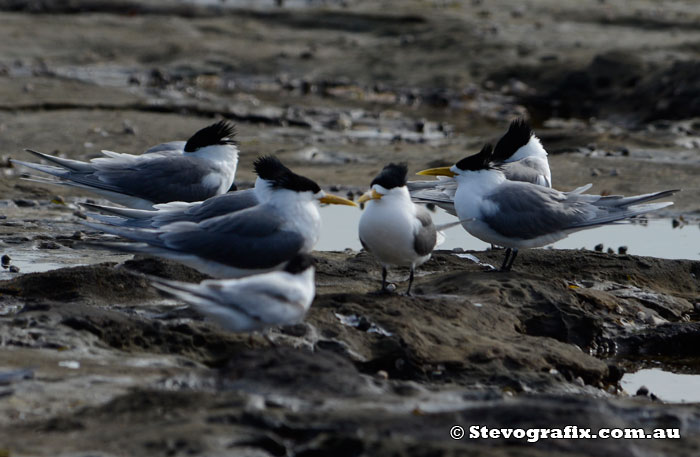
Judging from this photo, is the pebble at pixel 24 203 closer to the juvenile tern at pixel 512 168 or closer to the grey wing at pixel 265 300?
the juvenile tern at pixel 512 168

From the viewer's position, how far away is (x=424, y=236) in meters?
6.01

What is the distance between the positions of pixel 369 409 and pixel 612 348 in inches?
105

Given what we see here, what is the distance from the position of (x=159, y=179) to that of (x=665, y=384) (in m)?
4.05

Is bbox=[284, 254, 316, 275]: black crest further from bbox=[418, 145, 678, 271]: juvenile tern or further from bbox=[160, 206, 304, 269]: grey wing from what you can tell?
bbox=[418, 145, 678, 271]: juvenile tern

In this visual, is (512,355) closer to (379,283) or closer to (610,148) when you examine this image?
(379,283)

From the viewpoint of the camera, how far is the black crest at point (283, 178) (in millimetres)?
6047

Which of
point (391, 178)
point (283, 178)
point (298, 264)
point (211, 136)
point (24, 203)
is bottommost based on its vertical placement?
point (24, 203)

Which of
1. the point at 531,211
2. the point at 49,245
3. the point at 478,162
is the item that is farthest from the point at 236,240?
the point at 49,245

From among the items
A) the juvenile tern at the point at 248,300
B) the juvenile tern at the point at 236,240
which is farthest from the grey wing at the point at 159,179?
the juvenile tern at the point at 248,300

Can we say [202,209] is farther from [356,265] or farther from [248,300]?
[248,300]

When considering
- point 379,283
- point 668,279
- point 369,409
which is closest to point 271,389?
point 369,409

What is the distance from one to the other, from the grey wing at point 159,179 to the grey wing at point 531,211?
7.59 ft

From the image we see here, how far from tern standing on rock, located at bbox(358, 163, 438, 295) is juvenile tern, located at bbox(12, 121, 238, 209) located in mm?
2270

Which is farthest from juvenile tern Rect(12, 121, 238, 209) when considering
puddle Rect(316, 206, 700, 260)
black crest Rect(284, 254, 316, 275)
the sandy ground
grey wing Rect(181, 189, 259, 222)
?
black crest Rect(284, 254, 316, 275)
